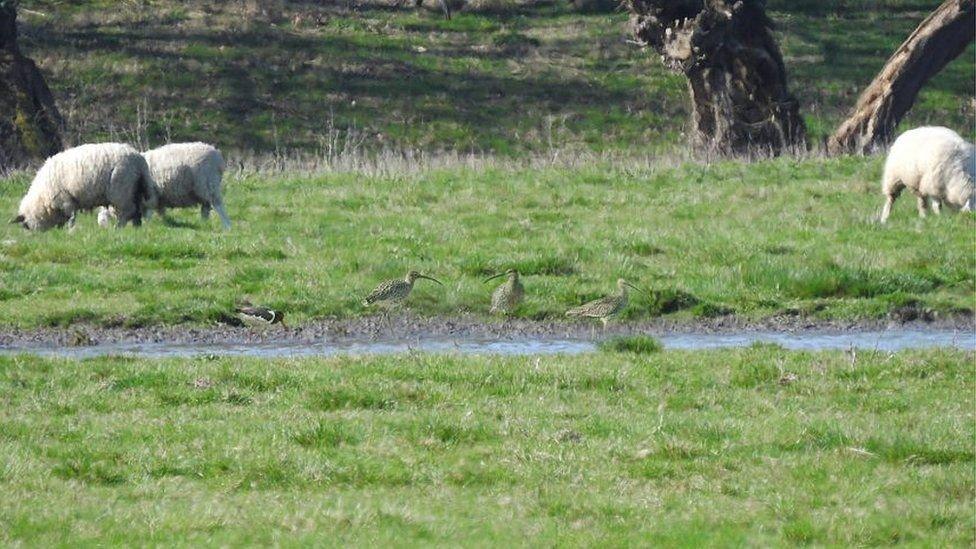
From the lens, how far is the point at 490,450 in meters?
10.0

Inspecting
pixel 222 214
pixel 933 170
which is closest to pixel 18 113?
pixel 222 214

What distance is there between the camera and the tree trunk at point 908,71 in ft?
110

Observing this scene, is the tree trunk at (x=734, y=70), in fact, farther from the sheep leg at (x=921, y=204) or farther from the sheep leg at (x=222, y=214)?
the sheep leg at (x=222, y=214)

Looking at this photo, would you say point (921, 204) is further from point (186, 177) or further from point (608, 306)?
point (186, 177)

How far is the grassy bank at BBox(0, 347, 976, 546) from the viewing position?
8.39m

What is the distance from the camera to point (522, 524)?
8469 mm

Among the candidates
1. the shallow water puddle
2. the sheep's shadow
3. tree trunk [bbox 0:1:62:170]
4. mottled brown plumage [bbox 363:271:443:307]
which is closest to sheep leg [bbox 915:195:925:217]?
the shallow water puddle

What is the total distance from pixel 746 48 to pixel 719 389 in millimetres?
22129

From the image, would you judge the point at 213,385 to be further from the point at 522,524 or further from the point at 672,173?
the point at 672,173

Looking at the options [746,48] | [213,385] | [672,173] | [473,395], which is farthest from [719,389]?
[746,48]

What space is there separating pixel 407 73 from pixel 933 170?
88.8 feet

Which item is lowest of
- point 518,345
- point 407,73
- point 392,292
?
point 407,73

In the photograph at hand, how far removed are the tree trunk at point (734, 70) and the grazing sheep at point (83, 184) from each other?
548 inches

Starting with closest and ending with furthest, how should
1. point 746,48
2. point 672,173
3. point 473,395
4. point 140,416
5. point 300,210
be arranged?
point 140,416 < point 473,395 < point 300,210 < point 672,173 < point 746,48
